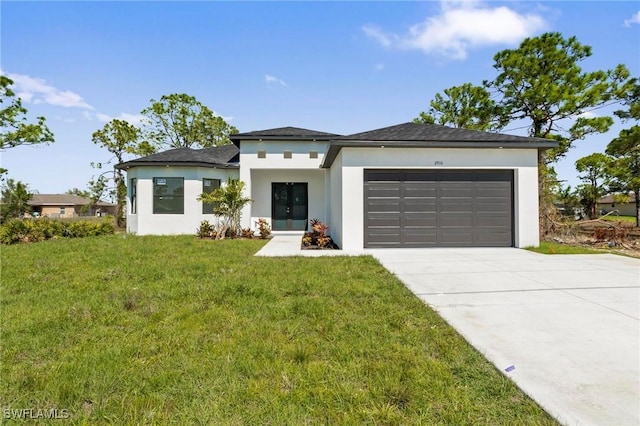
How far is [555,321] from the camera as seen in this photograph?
11.4ft

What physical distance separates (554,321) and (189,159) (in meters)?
13.9

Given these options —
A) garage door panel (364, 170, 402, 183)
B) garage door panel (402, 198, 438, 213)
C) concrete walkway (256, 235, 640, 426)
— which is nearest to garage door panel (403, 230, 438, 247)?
garage door panel (402, 198, 438, 213)

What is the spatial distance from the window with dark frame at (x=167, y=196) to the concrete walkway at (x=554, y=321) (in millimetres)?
10545

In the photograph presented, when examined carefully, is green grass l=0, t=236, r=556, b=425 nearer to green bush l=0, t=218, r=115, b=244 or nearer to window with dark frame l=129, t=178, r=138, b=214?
green bush l=0, t=218, r=115, b=244

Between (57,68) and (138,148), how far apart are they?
45.3 ft

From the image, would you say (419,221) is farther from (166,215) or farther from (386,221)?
(166,215)

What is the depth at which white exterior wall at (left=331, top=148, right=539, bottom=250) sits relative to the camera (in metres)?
8.91

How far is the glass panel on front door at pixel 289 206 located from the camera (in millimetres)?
14930

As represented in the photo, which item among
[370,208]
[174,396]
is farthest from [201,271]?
[370,208]

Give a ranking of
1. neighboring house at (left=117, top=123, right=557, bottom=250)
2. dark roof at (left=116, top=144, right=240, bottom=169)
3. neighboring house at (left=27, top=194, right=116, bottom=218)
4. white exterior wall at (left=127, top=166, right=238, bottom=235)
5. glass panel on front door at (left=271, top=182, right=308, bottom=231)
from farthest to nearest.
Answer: neighboring house at (left=27, top=194, right=116, bottom=218)
glass panel on front door at (left=271, top=182, right=308, bottom=231)
white exterior wall at (left=127, top=166, right=238, bottom=235)
dark roof at (left=116, top=144, right=240, bottom=169)
neighboring house at (left=117, top=123, right=557, bottom=250)

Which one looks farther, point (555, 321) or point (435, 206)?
point (435, 206)

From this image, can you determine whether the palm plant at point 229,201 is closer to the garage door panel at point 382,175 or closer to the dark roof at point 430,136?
the dark roof at point 430,136

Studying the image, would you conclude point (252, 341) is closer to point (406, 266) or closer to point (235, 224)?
point (406, 266)

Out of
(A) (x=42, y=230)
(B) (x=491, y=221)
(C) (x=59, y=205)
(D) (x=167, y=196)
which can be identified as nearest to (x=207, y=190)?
(D) (x=167, y=196)
